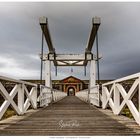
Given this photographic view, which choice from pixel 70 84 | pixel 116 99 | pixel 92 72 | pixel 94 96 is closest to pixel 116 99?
pixel 116 99

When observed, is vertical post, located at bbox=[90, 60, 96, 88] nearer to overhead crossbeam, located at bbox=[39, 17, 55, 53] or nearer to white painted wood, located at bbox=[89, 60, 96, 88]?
white painted wood, located at bbox=[89, 60, 96, 88]

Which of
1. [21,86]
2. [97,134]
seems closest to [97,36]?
[21,86]

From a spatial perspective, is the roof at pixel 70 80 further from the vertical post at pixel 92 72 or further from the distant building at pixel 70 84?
the vertical post at pixel 92 72

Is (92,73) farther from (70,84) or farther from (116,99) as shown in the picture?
(70,84)

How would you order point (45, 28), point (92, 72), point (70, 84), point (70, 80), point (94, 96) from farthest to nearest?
point (70, 80)
point (70, 84)
point (92, 72)
point (45, 28)
point (94, 96)

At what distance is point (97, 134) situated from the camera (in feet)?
11.3

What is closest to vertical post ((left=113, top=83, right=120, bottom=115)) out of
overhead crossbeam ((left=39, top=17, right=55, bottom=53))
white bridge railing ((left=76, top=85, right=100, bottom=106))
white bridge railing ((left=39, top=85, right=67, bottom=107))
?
white bridge railing ((left=76, top=85, right=100, bottom=106))

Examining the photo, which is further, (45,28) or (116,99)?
(45,28)

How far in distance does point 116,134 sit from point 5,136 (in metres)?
1.26

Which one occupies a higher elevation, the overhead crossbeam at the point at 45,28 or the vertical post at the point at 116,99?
the overhead crossbeam at the point at 45,28

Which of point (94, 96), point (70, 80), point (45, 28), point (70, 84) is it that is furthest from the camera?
point (70, 80)

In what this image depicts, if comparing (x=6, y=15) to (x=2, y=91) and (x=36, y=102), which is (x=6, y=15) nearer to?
(x=36, y=102)

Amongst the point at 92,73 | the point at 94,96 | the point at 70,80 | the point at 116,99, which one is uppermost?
the point at 70,80

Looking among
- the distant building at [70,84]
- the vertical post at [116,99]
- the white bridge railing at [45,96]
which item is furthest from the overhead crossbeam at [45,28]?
the distant building at [70,84]
